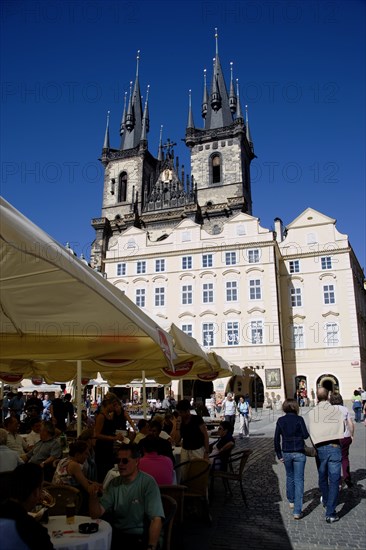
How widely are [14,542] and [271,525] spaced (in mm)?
4536

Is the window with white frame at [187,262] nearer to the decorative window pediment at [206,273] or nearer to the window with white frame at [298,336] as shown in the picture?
the decorative window pediment at [206,273]

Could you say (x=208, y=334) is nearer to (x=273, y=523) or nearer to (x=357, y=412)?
(x=357, y=412)

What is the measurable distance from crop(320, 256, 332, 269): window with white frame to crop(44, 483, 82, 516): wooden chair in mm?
34525

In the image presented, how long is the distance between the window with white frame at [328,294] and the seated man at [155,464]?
33.0 metres

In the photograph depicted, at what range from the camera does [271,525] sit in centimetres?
608

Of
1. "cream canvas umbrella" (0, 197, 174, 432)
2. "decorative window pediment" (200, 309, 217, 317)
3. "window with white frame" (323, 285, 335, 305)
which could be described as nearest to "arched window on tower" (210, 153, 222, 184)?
"decorative window pediment" (200, 309, 217, 317)

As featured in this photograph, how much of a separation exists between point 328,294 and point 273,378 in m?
8.40

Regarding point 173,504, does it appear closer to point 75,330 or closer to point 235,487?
point 75,330

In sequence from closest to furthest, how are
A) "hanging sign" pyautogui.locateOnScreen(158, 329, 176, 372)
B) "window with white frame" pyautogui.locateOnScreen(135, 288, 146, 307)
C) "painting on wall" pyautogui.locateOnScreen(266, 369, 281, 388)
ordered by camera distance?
"hanging sign" pyautogui.locateOnScreen(158, 329, 176, 372) < "painting on wall" pyautogui.locateOnScreen(266, 369, 281, 388) < "window with white frame" pyautogui.locateOnScreen(135, 288, 146, 307)

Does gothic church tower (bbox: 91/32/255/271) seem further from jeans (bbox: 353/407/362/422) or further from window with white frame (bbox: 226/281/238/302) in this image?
jeans (bbox: 353/407/362/422)

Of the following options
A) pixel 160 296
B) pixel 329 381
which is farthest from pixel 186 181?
pixel 329 381

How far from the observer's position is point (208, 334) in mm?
36344

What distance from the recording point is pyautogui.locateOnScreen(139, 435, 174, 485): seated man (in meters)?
4.95

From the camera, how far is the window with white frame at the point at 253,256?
1435 inches
